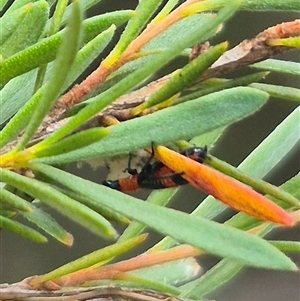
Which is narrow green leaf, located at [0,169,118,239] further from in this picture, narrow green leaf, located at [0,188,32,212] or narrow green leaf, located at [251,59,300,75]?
narrow green leaf, located at [251,59,300,75]

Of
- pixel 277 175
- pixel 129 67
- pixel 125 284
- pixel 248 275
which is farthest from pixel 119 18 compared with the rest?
pixel 248 275

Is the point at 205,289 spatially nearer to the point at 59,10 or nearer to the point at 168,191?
the point at 168,191

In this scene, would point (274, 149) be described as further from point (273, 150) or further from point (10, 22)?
point (10, 22)

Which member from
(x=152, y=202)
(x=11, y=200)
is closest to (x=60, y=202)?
(x=11, y=200)

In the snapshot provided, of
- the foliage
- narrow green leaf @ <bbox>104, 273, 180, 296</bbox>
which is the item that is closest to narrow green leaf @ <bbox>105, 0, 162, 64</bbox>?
the foliage

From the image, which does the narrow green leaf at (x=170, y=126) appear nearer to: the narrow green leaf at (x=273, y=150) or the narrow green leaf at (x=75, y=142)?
the narrow green leaf at (x=75, y=142)

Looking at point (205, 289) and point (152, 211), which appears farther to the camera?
point (205, 289)
